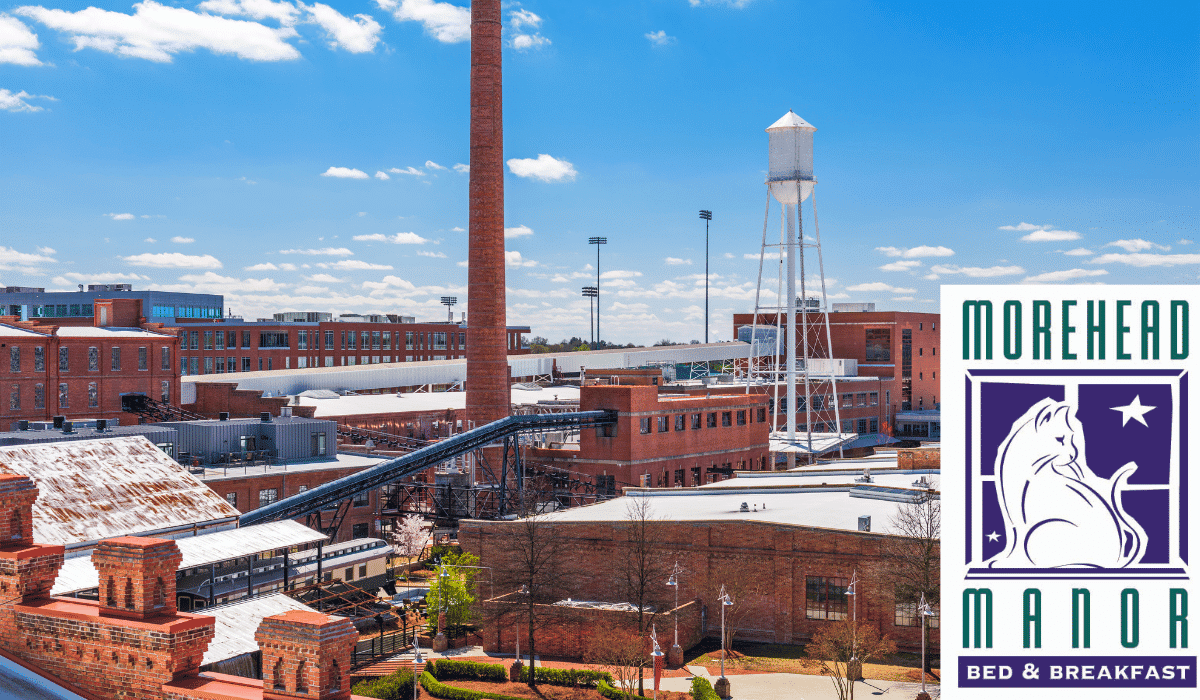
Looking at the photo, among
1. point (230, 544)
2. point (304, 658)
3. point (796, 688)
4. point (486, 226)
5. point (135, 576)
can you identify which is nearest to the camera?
point (304, 658)

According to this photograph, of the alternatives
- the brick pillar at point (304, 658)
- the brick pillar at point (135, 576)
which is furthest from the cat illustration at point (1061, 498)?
the brick pillar at point (135, 576)

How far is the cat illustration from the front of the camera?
1371 cm

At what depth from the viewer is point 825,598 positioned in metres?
36.5

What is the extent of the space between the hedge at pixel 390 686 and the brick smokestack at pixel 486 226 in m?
24.7

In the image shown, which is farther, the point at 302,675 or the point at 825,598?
the point at 825,598

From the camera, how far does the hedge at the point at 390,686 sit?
31188 mm

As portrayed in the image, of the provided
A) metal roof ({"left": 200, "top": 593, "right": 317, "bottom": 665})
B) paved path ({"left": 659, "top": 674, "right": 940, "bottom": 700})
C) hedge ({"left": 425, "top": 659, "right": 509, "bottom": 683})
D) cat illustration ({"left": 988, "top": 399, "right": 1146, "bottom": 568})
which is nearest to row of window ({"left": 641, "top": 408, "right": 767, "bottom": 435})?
hedge ({"left": 425, "top": 659, "right": 509, "bottom": 683})

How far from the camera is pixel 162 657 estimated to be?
418 inches

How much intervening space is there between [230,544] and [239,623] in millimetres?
6601

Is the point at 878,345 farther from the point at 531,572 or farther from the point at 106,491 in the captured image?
the point at 106,491

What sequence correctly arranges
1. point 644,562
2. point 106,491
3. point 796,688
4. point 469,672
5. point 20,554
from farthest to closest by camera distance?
point 644,562 < point 469,672 < point 106,491 < point 796,688 < point 20,554

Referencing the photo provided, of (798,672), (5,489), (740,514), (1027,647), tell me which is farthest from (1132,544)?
(740,514)

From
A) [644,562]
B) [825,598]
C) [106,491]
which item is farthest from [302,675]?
[825,598]

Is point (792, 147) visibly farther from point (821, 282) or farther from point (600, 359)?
point (600, 359)
